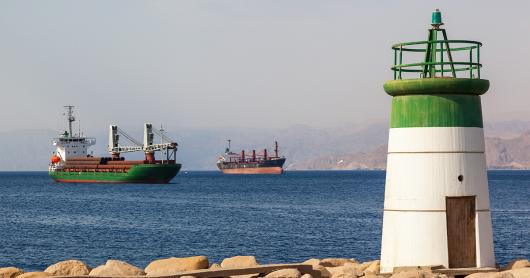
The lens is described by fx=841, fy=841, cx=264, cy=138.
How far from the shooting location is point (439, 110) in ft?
37.6

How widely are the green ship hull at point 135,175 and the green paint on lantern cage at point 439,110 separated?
12060cm

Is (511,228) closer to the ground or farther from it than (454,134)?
closer to the ground

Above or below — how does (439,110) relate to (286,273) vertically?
above

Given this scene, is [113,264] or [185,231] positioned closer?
[113,264]

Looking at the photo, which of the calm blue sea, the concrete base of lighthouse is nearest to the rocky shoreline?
the concrete base of lighthouse

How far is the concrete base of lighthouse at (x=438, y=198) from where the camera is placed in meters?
11.5

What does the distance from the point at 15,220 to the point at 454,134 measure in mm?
55149

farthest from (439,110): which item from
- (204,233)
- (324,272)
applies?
(204,233)

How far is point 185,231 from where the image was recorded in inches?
2015

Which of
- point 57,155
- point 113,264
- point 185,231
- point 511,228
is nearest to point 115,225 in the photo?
point 185,231

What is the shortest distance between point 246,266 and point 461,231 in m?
4.16

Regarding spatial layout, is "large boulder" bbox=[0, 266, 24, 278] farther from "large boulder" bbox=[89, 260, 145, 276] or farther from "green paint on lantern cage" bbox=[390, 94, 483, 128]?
"green paint on lantern cage" bbox=[390, 94, 483, 128]

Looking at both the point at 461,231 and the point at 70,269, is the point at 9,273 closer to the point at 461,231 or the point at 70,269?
the point at 70,269

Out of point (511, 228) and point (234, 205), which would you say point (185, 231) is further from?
point (234, 205)
